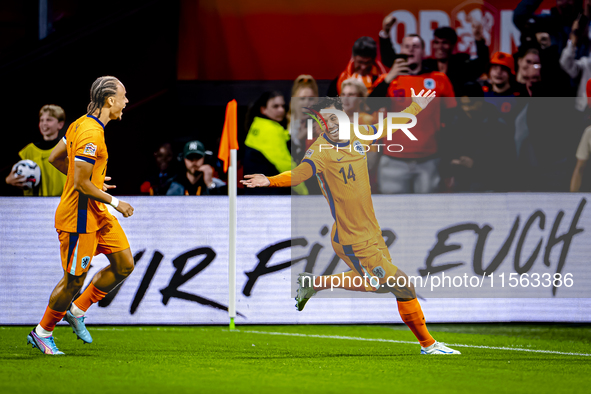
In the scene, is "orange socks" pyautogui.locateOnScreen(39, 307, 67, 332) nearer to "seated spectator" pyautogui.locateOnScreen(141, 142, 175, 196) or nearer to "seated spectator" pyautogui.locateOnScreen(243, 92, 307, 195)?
"seated spectator" pyautogui.locateOnScreen(243, 92, 307, 195)

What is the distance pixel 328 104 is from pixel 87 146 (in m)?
2.21

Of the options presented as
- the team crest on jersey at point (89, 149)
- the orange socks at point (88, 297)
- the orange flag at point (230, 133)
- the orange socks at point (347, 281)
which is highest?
the orange flag at point (230, 133)

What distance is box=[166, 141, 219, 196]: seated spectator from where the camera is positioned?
778 centimetres

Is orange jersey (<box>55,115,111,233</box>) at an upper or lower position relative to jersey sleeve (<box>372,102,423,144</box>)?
lower

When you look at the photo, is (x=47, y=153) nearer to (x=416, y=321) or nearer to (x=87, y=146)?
(x=87, y=146)

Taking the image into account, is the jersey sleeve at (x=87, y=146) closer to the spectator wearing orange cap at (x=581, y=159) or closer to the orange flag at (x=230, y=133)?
the orange flag at (x=230, y=133)

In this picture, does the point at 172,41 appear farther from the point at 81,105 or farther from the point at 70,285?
the point at 70,285

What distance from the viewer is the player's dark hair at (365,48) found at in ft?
27.4

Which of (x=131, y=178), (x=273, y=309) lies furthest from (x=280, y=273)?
(x=131, y=178)

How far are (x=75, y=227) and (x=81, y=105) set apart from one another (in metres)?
4.32

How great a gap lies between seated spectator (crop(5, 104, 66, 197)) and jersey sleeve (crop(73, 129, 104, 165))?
2198 millimetres

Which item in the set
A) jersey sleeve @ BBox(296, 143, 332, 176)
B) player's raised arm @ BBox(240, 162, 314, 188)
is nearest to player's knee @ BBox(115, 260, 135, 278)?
player's raised arm @ BBox(240, 162, 314, 188)

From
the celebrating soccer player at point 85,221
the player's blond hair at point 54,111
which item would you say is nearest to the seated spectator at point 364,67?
the player's blond hair at point 54,111

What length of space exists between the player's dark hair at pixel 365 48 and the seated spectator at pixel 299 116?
4.14 feet
